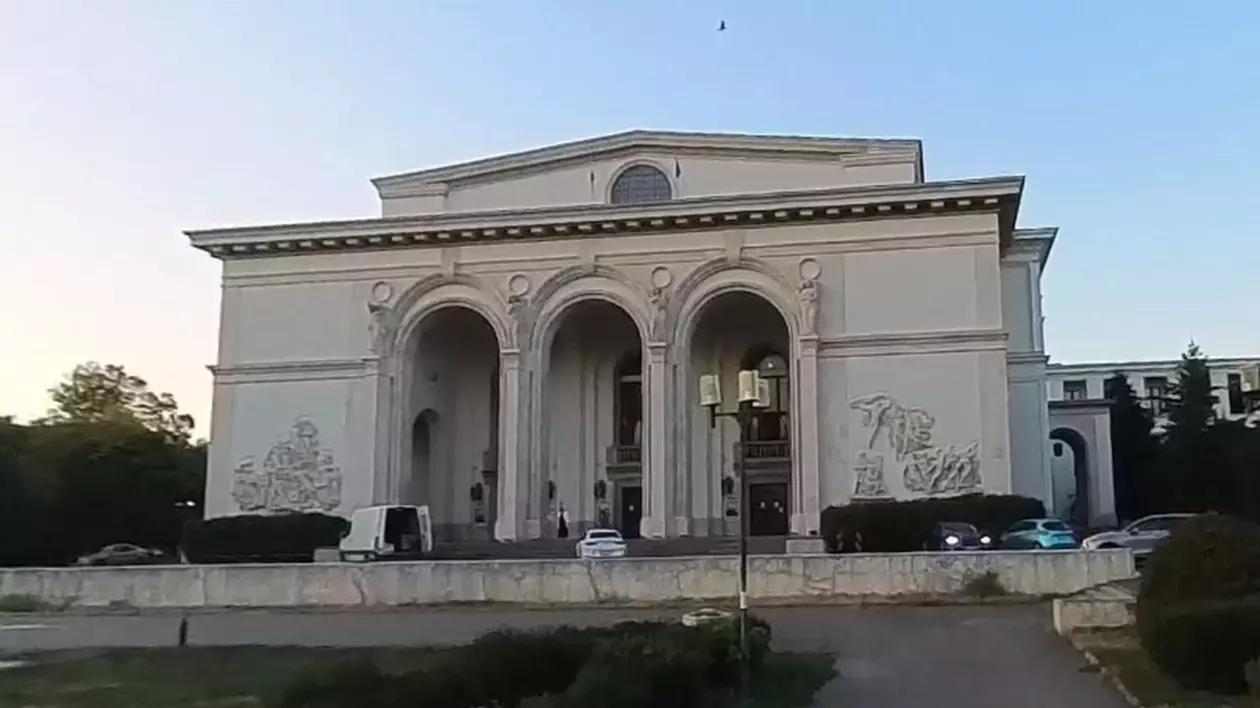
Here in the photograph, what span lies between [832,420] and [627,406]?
26.0 ft

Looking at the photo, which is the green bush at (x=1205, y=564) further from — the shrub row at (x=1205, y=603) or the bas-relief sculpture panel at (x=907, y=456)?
the bas-relief sculpture panel at (x=907, y=456)

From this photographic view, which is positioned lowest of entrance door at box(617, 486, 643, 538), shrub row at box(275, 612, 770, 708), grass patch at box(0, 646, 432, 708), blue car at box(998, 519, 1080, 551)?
grass patch at box(0, 646, 432, 708)

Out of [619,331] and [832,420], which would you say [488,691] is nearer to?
[832,420]

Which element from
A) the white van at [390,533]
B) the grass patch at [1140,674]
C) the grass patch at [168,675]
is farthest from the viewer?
the white van at [390,533]

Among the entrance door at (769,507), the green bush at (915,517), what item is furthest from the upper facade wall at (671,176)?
the green bush at (915,517)

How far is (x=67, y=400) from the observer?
2425 inches

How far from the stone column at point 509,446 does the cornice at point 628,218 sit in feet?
12.4

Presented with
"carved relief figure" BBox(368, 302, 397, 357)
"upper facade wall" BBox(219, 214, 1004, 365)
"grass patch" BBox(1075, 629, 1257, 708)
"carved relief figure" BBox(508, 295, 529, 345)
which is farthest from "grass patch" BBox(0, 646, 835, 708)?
"upper facade wall" BBox(219, 214, 1004, 365)

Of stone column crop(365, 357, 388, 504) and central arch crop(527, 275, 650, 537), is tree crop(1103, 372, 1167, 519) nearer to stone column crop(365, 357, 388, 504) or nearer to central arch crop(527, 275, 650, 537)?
central arch crop(527, 275, 650, 537)

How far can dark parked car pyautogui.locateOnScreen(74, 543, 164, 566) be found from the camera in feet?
123

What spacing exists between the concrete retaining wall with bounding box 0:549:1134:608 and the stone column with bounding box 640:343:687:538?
15.3 meters

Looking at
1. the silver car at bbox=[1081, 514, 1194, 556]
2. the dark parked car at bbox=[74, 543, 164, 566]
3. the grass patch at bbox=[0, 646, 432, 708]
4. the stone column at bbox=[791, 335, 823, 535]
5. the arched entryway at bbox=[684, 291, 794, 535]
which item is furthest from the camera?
the arched entryway at bbox=[684, 291, 794, 535]

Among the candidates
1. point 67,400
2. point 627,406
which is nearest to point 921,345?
point 627,406

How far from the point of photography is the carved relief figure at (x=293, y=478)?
126ft
